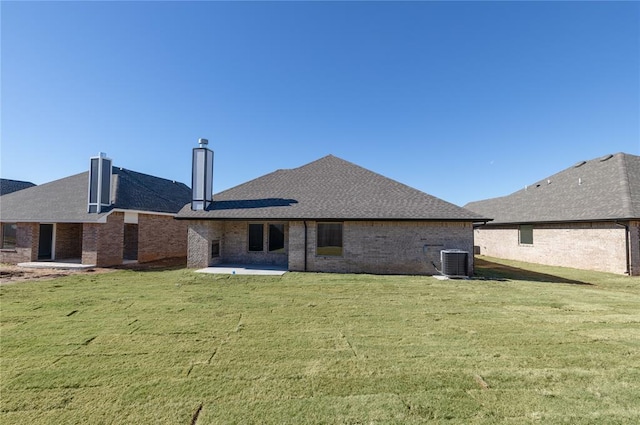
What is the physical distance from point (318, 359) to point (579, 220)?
16677 millimetres

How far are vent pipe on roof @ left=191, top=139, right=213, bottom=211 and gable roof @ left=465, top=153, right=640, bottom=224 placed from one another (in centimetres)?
1901

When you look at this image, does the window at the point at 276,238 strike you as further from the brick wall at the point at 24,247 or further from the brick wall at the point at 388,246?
the brick wall at the point at 24,247

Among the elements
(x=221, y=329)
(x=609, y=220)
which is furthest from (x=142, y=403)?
(x=609, y=220)

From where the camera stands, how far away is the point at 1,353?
14.3 ft

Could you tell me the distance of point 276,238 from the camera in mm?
14117

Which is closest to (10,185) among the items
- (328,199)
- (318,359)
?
(328,199)

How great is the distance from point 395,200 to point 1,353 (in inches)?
497

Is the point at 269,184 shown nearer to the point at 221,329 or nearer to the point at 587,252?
the point at 221,329

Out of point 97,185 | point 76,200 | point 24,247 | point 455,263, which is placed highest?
point 97,185

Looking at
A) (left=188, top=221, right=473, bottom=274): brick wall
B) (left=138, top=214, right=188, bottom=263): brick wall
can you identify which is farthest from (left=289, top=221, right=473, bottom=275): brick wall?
(left=138, top=214, right=188, bottom=263): brick wall

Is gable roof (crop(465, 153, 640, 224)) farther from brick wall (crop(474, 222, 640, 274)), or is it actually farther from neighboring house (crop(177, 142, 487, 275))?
neighboring house (crop(177, 142, 487, 275))

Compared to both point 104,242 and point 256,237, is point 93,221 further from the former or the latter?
point 256,237

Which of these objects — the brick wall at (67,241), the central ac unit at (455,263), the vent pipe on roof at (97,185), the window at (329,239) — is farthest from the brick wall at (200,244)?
the central ac unit at (455,263)

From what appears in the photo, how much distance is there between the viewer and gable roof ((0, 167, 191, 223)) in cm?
1510
